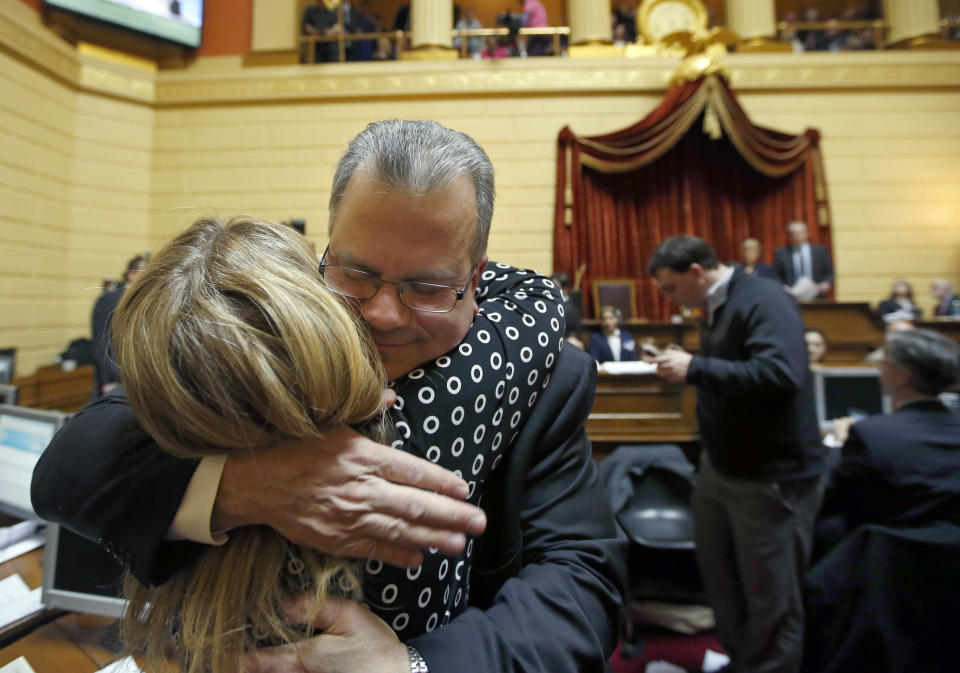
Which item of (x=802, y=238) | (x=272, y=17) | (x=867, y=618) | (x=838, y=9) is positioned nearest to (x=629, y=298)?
(x=802, y=238)

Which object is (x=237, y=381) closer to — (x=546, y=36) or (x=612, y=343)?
(x=612, y=343)

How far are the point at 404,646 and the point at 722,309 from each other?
73.2 inches

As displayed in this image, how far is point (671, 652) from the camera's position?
7.18ft

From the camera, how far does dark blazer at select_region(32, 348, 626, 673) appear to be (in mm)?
499

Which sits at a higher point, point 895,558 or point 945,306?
point 945,306

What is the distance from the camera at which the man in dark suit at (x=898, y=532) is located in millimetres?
1572

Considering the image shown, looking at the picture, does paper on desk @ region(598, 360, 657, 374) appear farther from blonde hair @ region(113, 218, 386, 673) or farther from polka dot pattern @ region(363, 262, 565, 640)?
blonde hair @ region(113, 218, 386, 673)

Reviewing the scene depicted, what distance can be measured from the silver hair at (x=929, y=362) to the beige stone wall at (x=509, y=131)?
4675 millimetres

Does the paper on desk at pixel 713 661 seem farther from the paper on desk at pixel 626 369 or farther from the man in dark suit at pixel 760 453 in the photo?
the paper on desk at pixel 626 369

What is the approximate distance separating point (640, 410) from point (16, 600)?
8.14ft

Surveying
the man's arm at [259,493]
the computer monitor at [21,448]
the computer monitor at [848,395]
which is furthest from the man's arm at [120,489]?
the computer monitor at [848,395]

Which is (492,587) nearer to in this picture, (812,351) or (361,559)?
(361,559)

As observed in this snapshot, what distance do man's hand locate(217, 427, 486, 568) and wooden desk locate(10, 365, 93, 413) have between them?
524 cm

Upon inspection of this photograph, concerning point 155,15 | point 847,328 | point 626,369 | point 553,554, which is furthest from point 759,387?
point 155,15
